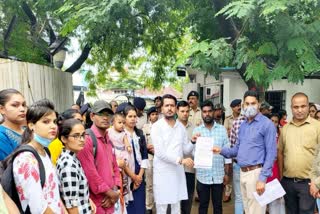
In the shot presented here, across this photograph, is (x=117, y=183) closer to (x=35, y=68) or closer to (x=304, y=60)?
(x=304, y=60)

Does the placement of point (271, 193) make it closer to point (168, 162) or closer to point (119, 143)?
point (168, 162)

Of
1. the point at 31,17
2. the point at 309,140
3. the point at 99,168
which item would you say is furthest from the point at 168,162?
the point at 31,17

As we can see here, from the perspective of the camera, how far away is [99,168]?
3.22 m

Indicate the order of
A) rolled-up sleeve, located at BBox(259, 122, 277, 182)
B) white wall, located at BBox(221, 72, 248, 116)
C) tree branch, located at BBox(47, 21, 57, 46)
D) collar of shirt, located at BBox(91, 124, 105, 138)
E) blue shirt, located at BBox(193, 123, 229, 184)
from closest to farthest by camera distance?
collar of shirt, located at BBox(91, 124, 105, 138) → rolled-up sleeve, located at BBox(259, 122, 277, 182) → blue shirt, located at BBox(193, 123, 229, 184) → white wall, located at BBox(221, 72, 248, 116) → tree branch, located at BBox(47, 21, 57, 46)

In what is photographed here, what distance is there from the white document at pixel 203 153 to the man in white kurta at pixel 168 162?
0.34 ft

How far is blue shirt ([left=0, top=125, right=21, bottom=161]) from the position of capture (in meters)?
2.66

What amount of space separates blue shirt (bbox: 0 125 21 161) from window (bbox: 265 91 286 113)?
10.5m

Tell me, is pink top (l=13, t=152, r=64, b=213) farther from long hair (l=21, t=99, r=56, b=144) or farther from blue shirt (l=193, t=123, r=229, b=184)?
blue shirt (l=193, t=123, r=229, b=184)

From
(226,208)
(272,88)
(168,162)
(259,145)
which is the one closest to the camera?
(259,145)

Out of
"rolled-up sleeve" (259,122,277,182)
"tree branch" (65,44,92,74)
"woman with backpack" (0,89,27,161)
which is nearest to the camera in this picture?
"woman with backpack" (0,89,27,161)

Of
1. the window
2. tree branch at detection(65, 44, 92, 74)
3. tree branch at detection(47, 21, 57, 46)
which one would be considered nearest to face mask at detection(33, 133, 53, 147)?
the window

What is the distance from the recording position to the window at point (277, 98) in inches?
470

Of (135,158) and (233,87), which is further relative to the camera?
(233,87)

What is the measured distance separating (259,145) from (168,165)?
47.8 inches
